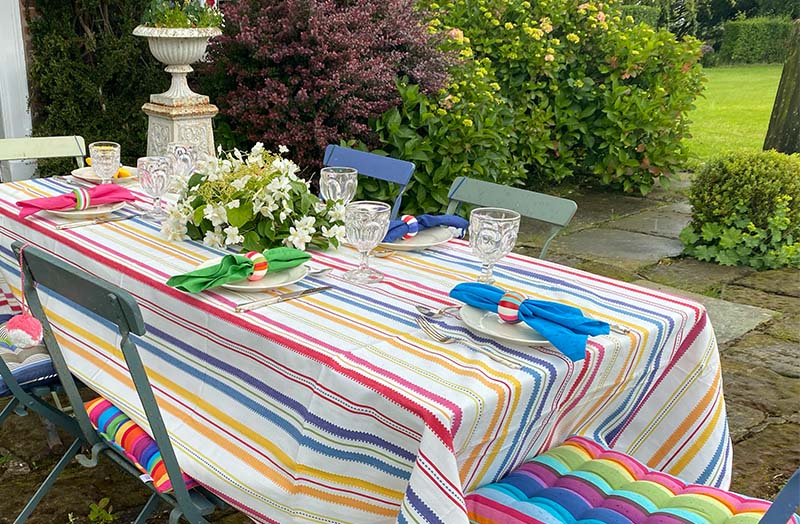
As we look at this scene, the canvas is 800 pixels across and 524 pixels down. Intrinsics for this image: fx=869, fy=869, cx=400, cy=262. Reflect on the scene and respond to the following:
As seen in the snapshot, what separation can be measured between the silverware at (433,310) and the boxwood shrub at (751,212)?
3808 mm

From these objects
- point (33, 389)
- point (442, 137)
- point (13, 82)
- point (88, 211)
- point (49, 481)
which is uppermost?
point (88, 211)

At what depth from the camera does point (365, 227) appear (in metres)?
2.22

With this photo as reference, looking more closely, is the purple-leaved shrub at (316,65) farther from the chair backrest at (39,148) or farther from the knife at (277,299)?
the knife at (277,299)

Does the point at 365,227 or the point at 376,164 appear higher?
the point at 365,227

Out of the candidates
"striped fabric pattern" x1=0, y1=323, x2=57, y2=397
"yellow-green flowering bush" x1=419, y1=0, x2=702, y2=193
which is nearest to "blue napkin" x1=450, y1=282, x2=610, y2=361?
"striped fabric pattern" x1=0, y1=323, x2=57, y2=397

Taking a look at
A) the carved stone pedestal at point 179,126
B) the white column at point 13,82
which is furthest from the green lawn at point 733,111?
the white column at point 13,82

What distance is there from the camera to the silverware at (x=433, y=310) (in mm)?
2090

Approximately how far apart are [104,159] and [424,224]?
1.30 m

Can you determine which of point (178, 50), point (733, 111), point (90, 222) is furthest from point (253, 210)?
point (733, 111)

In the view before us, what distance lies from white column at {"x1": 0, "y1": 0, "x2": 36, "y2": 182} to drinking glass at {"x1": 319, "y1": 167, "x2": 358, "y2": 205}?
3.50 m

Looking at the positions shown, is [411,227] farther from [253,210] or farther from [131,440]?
[131,440]

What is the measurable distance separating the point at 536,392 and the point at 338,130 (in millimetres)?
3941

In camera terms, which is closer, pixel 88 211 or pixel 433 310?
pixel 433 310

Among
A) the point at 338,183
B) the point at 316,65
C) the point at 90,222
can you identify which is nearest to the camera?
the point at 338,183
